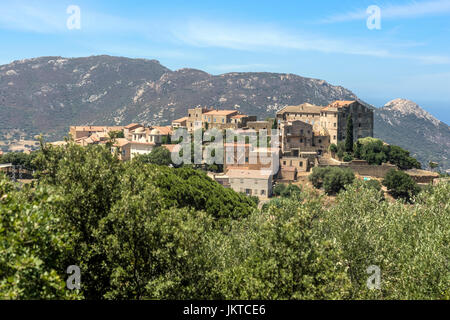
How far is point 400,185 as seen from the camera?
6869cm

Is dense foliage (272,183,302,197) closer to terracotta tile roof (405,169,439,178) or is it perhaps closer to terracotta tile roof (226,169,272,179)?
terracotta tile roof (226,169,272,179)

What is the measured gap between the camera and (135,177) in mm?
19391

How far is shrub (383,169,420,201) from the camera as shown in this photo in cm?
6824

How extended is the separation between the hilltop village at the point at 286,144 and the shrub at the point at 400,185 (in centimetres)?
529

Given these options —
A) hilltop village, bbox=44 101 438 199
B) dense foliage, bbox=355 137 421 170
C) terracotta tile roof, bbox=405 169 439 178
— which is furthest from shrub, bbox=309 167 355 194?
terracotta tile roof, bbox=405 169 439 178

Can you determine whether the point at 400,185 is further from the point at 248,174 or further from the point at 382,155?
the point at 248,174

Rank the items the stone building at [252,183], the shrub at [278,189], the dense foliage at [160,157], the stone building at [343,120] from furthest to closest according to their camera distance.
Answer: the stone building at [343,120] → the dense foliage at [160,157] → the shrub at [278,189] → the stone building at [252,183]

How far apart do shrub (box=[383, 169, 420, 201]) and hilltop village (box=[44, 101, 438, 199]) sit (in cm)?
529

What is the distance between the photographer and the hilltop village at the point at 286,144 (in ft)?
245

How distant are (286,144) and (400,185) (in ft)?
79.1

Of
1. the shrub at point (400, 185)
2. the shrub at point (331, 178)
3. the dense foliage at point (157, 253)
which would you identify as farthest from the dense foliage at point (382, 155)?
the dense foliage at point (157, 253)

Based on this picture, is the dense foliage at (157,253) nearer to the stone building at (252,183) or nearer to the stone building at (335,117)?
the stone building at (252,183)
